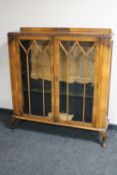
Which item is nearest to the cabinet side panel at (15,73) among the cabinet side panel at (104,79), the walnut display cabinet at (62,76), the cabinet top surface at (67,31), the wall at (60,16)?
the walnut display cabinet at (62,76)

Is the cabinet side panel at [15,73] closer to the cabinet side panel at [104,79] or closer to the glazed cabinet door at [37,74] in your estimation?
the glazed cabinet door at [37,74]

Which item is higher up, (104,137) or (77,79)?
(77,79)

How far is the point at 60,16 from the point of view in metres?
2.51

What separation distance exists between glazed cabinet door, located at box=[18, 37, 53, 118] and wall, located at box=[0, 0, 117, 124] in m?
0.42

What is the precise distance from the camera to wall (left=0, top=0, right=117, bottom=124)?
234cm

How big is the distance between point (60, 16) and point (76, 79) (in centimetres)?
75

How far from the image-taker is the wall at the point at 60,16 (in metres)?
2.34

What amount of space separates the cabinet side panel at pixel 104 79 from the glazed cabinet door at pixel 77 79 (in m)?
0.05

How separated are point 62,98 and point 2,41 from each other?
3.67ft

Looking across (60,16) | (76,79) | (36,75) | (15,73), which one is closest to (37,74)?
(36,75)

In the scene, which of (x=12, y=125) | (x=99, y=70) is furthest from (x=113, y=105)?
(x=12, y=125)

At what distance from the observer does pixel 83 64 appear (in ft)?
7.36

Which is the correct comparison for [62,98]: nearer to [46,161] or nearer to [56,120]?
[56,120]

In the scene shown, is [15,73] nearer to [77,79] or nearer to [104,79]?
[77,79]
